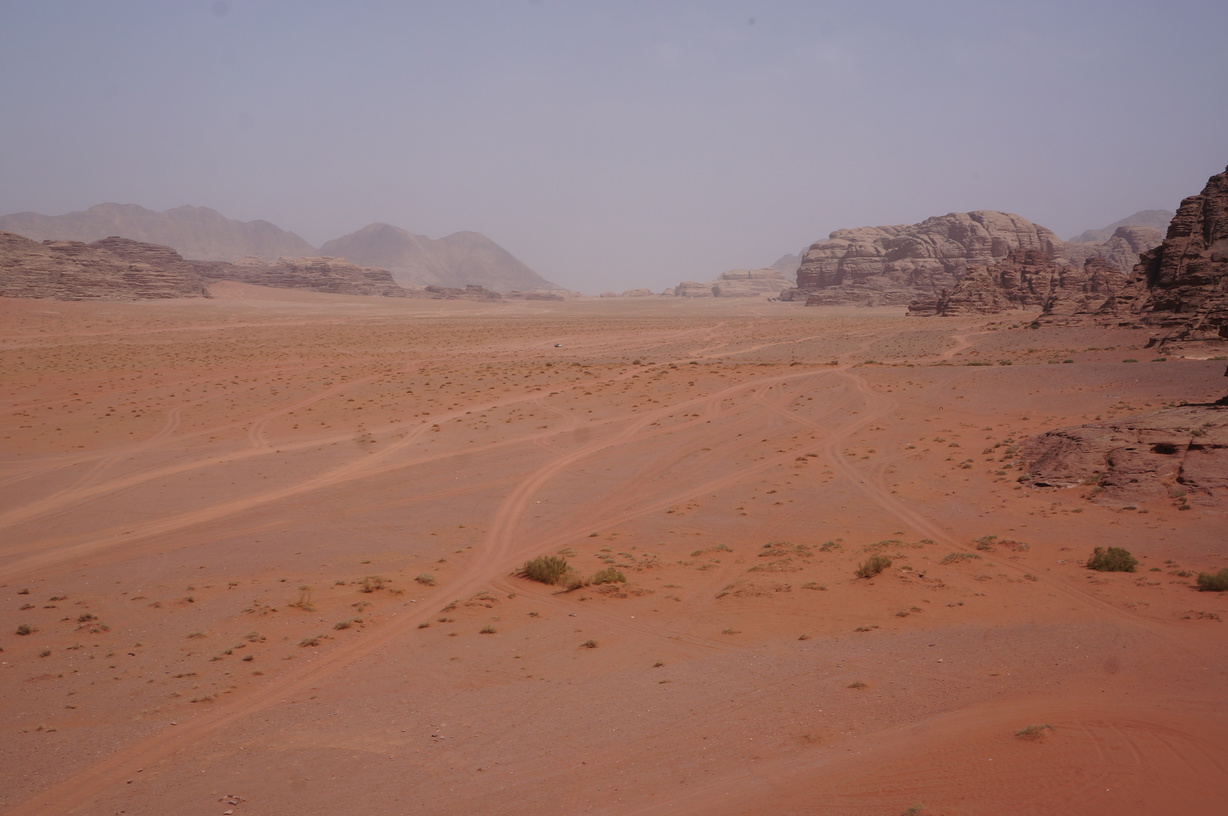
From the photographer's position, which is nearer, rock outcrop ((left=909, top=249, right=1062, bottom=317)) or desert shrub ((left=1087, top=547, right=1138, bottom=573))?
desert shrub ((left=1087, top=547, right=1138, bottom=573))

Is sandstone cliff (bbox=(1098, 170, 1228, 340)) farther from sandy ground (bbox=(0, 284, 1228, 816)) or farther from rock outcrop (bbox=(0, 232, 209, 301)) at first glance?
rock outcrop (bbox=(0, 232, 209, 301))

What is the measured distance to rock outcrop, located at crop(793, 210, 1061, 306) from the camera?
490 feet

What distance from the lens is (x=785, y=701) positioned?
8125 mm

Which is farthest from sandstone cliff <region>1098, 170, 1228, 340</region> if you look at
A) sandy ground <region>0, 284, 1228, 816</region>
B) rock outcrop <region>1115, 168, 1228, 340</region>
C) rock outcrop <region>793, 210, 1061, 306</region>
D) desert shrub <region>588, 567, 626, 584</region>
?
rock outcrop <region>793, 210, 1061, 306</region>

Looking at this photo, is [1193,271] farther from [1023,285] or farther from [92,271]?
[92,271]

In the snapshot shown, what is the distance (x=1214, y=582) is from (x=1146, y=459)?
254 inches

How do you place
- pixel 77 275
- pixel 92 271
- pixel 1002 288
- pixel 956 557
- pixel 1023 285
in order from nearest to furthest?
pixel 956 557 → pixel 1023 285 → pixel 1002 288 → pixel 77 275 → pixel 92 271

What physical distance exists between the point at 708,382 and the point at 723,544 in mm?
21328

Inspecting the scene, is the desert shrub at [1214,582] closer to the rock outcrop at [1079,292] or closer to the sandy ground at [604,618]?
the sandy ground at [604,618]

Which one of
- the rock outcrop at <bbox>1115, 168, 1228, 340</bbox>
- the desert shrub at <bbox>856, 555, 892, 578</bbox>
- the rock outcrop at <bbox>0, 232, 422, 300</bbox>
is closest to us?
the desert shrub at <bbox>856, 555, 892, 578</bbox>

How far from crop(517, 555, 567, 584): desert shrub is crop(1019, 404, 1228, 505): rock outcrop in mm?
11064

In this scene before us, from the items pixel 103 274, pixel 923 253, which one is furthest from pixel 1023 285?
pixel 103 274

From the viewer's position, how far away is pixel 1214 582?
34.4ft

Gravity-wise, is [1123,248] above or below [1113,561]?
above
